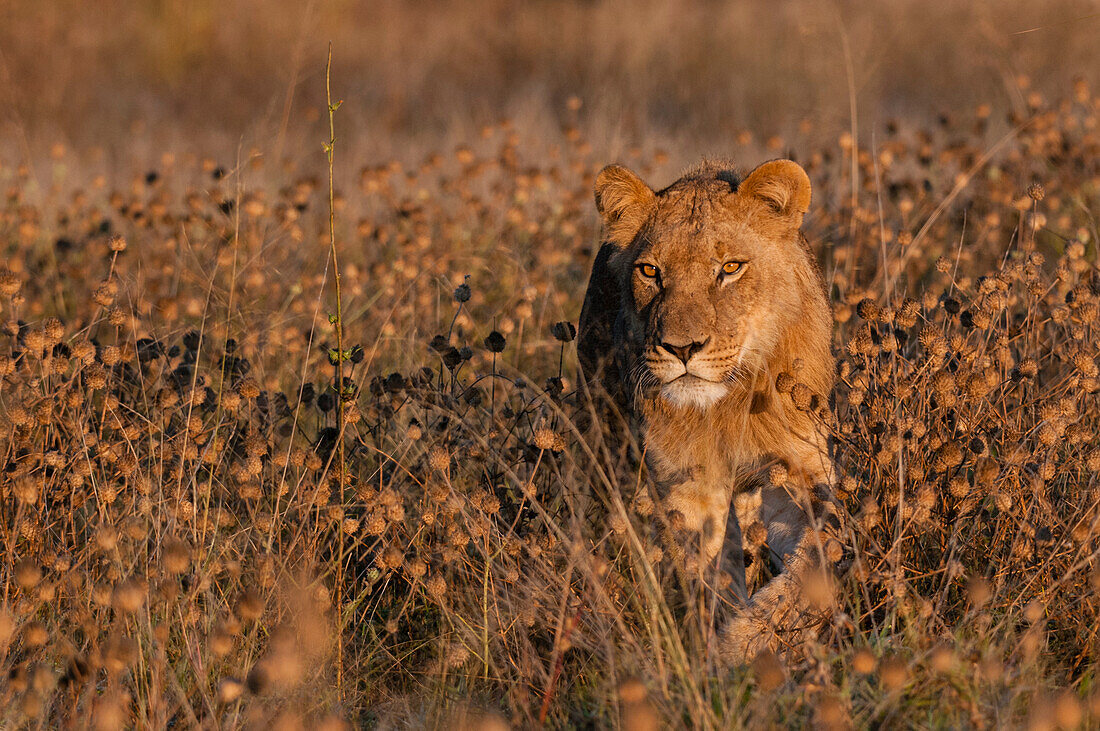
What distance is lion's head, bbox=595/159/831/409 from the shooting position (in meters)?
3.83

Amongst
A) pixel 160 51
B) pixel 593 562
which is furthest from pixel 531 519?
pixel 160 51

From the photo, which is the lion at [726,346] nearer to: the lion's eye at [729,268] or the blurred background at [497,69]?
the lion's eye at [729,268]

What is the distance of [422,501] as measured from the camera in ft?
13.8

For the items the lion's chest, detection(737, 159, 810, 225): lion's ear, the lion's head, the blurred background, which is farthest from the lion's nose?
the blurred background

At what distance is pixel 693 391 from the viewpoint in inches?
150

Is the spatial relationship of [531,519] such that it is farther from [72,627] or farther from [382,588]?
[72,627]

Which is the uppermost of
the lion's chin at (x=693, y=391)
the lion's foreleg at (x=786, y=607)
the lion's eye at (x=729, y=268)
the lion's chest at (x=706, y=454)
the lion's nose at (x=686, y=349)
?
the lion's eye at (x=729, y=268)

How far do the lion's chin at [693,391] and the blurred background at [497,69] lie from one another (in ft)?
15.3

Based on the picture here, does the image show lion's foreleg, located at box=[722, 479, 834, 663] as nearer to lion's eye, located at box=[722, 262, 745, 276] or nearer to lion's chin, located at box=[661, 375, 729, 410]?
lion's chin, located at box=[661, 375, 729, 410]

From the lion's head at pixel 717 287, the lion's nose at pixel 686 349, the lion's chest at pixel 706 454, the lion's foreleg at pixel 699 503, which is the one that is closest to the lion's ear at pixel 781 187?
the lion's head at pixel 717 287

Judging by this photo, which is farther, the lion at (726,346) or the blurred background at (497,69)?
the blurred background at (497,69)

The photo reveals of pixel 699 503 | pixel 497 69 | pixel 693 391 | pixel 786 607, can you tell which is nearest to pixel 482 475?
pixel 699 503

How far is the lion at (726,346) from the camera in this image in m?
3.84

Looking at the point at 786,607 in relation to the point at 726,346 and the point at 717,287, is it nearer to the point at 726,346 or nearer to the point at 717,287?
the point at 726,346
